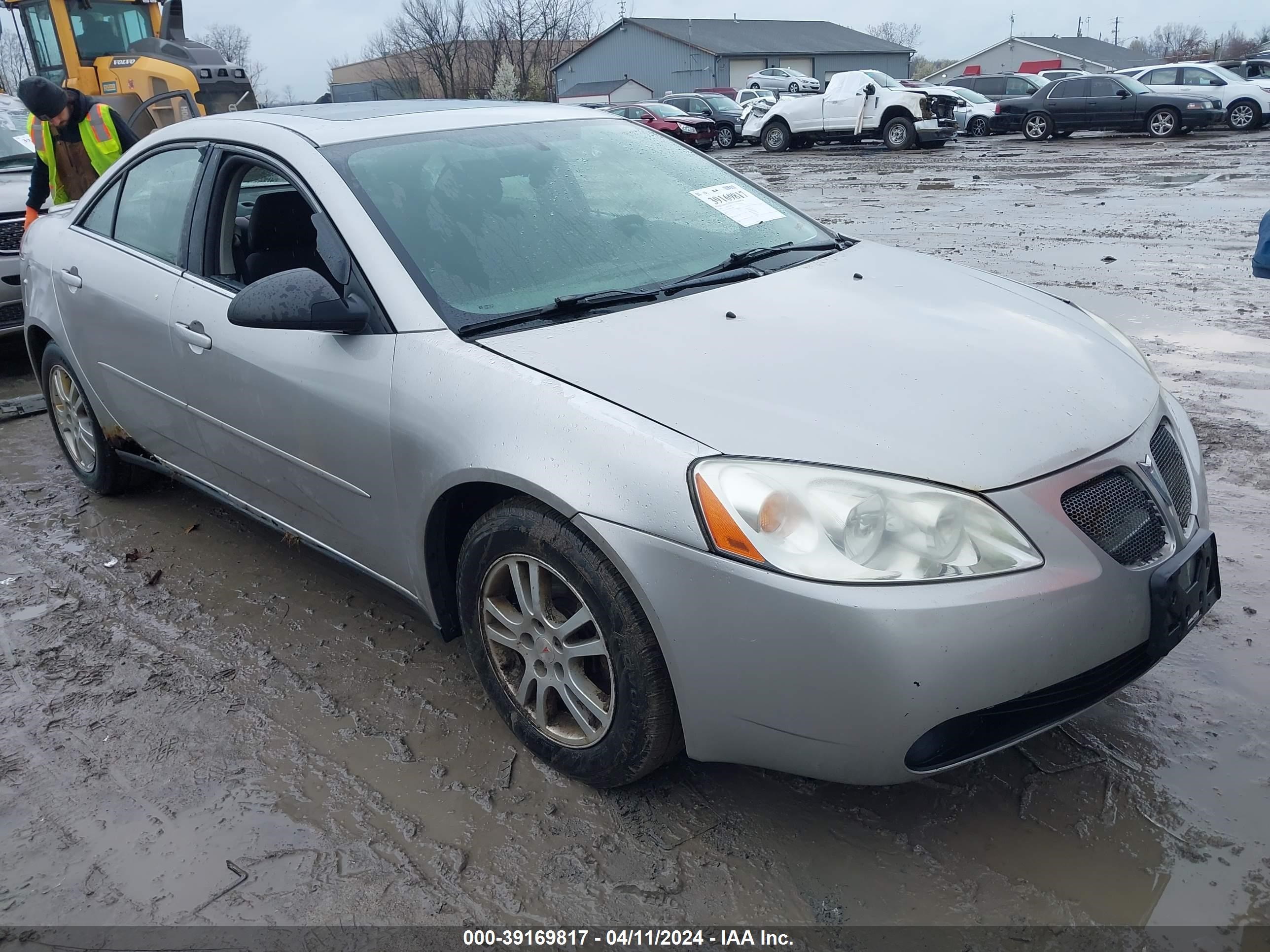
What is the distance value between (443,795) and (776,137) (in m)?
24.6

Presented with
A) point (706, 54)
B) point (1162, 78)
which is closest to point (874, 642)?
point (1162, 78)

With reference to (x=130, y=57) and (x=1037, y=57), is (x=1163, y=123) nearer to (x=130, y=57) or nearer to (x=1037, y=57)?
(x=130, y=57)

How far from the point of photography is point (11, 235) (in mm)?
6863

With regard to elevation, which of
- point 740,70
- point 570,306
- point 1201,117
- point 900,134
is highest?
point 740,70

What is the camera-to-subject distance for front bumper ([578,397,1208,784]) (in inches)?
78.1

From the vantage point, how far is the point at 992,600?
2004 millimetres

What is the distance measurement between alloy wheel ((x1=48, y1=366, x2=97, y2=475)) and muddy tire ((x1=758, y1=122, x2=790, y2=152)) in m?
22.4

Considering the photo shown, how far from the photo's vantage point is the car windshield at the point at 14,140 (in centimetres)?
798

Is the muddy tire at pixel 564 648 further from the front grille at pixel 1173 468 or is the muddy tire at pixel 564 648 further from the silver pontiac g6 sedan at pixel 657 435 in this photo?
the front grille at pixel 1173 468

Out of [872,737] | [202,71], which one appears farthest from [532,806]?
[202,71]

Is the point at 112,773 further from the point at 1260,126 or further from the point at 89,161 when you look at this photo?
the point at 1260,126

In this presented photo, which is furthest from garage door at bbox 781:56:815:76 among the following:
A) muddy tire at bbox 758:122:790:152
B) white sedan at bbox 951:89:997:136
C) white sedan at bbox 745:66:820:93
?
muddy tire at bbox 758:122:790:152

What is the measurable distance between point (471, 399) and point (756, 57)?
62.3 m

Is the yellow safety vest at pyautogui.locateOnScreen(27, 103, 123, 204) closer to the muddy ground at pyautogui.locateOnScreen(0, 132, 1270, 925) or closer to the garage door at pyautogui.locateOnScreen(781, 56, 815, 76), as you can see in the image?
the muddy ground at pyautogui.locateOnScreen(0, 132, 1270, 925)
